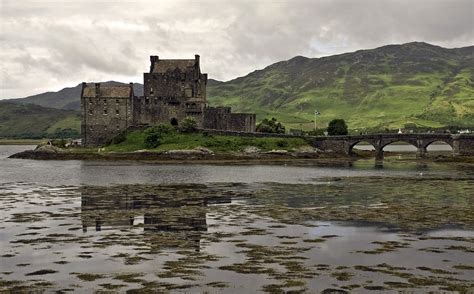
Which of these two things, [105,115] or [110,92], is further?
[110,92]

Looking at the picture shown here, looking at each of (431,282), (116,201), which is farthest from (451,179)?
(431,282)

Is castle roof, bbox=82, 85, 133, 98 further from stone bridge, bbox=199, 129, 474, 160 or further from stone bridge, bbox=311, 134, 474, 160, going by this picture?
stone bridge, bbox=311, 134, 474, 160

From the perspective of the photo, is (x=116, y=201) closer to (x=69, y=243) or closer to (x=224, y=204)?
(x=224, y=204)

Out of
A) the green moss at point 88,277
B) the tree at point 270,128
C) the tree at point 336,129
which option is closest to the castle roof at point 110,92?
the tree at point 270,128

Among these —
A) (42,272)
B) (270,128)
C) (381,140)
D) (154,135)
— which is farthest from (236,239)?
(270,128)

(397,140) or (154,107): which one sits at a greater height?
(154,107)

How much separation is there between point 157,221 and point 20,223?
822cm

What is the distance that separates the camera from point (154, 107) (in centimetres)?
12438

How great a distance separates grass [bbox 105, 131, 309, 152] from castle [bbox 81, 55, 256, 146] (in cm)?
615

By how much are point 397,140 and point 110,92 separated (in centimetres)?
6226

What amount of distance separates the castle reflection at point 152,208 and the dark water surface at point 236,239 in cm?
8

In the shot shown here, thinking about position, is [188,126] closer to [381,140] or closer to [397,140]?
[381,140]

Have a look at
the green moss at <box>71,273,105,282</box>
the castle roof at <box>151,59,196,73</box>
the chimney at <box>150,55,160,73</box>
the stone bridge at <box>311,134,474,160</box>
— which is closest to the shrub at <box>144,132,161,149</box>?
the castle roof at <box>151,59,196,73</box>

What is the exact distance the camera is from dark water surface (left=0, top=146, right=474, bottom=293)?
21828mm
